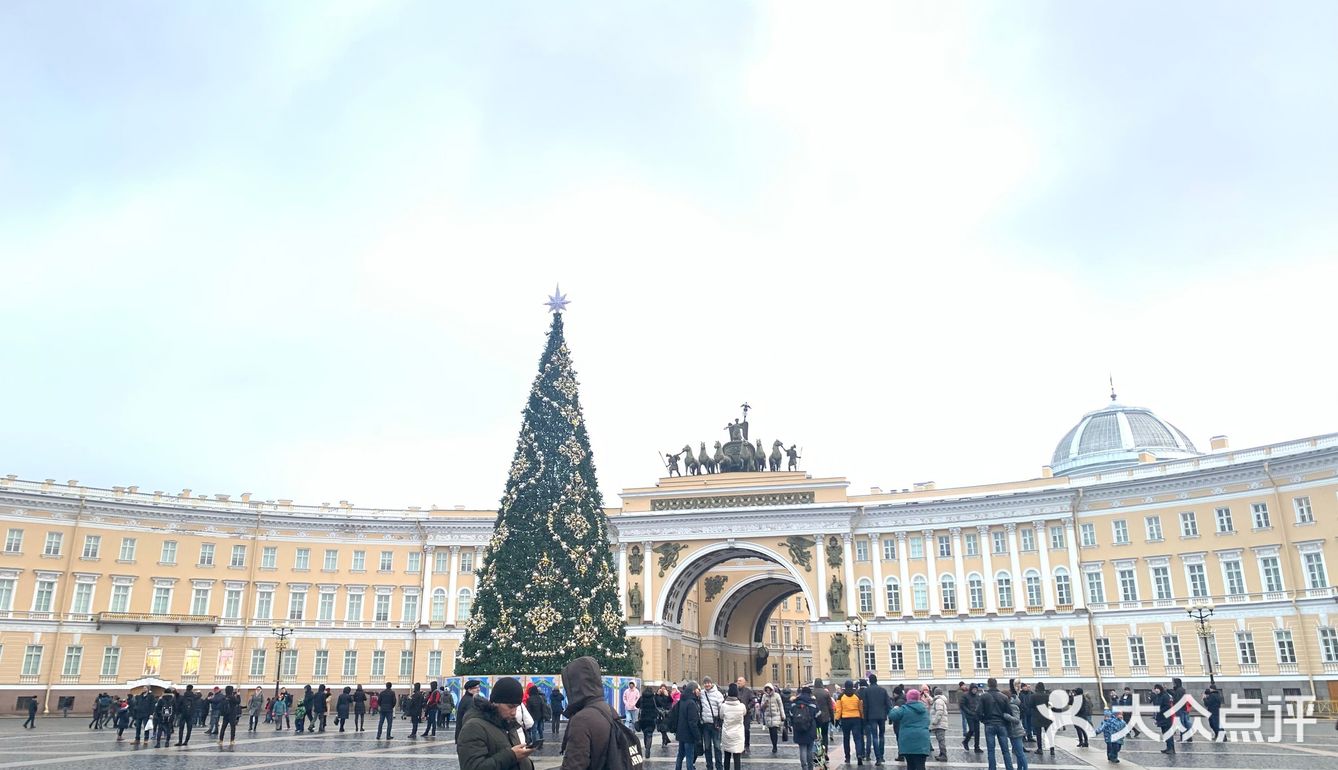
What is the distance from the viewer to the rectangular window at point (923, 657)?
5619 cm

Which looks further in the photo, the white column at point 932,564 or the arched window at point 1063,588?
the white column at point 932,564

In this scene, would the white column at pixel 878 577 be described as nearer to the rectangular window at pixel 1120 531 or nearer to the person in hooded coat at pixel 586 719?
the rectangular window at pixel 1120 531

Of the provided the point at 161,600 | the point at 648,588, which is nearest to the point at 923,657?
the point at 648,588

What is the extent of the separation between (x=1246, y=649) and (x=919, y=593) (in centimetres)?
1726

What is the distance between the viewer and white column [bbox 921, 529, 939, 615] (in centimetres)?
5697

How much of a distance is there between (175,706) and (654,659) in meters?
35.6

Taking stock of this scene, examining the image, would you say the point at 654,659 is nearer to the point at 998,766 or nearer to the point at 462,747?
the point at 998,766

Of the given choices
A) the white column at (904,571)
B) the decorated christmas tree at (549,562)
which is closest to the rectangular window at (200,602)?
the decorated christmas tree at (549,562)

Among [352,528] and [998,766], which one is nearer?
[998,766]

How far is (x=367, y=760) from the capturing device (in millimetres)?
21031

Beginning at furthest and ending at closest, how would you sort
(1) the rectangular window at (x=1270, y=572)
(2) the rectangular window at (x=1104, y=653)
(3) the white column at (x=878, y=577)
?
(3) the white column at (x=878, y=577) < (2) the rectangular window at (x=1104, y=653) < (1) the rectangular window at (x=1270, y=572)

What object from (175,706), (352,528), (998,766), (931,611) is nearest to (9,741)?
(175,706)

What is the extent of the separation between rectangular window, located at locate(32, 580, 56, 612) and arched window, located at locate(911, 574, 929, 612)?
A: 5080 centimetres

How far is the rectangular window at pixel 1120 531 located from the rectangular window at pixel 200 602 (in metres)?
55.0
